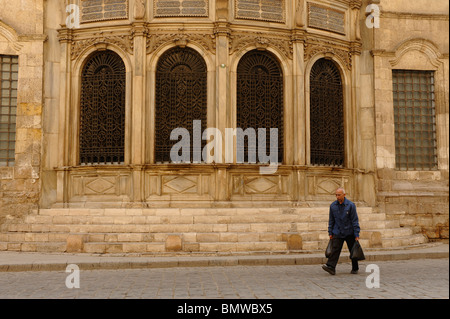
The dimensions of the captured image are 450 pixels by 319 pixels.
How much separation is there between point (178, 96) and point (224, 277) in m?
7.22

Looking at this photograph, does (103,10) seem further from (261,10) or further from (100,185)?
(100,185)

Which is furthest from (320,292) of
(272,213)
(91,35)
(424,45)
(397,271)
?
(424,45)

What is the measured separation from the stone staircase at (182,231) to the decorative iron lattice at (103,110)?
1781mm

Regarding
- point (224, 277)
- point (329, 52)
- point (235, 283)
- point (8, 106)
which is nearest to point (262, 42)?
point (329, 52)

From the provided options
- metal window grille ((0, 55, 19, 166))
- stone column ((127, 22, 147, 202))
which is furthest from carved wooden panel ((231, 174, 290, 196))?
metal window grille ((0, 55, 19, 166))

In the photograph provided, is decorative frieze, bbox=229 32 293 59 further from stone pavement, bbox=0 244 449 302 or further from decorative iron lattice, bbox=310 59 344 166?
stone pavement, bbox=0 244 449 302

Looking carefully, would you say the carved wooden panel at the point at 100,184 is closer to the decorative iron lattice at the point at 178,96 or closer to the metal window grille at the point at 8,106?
the decorative iron lattice at the point at 178,96

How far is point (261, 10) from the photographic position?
16.2m

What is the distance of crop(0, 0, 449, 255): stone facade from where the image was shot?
1547cm

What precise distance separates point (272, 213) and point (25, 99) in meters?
7.97

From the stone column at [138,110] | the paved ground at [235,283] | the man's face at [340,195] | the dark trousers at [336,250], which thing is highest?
the stone column at [138,110]

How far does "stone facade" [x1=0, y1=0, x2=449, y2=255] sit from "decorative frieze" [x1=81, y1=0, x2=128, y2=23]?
3cm

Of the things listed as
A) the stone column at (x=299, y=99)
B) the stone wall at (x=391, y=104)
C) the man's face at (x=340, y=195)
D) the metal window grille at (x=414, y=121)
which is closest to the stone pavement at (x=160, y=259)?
the man's face at (x=340, y=195)

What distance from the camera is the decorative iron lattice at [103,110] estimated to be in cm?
1585
